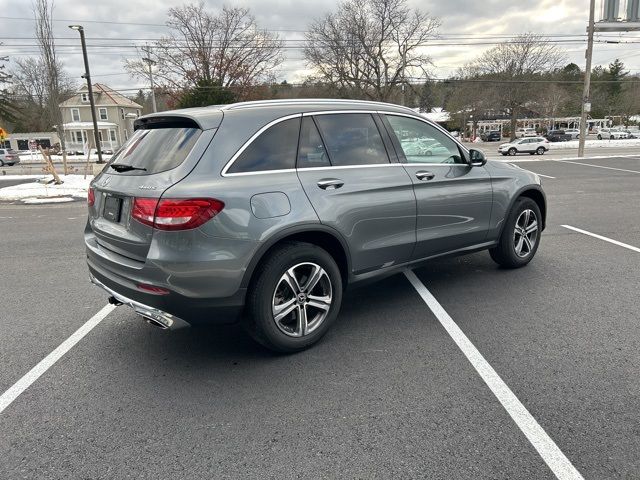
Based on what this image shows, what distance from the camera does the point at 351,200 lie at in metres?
3.58

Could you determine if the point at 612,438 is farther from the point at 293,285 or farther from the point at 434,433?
the point at 293,285

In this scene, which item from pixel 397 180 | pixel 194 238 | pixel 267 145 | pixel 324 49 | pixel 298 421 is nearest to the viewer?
pixel 298 421

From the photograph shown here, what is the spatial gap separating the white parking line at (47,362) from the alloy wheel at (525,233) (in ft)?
14.2

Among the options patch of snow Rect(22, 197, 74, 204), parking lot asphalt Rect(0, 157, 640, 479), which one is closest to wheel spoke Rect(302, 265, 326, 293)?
parking lot asphalt Rect(0, 157, 640, 479)

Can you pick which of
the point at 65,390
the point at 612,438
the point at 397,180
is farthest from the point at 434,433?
the point at 65,390

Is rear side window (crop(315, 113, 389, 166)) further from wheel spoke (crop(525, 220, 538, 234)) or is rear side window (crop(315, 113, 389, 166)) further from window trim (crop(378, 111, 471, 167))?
wheel spoke (crop(525, 220, 538, 234))

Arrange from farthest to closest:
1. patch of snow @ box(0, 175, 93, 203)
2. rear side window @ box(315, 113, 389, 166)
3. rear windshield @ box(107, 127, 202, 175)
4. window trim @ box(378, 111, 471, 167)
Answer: patch of snow @ box(0, 175, 93, 203)
window trim @ box(378, 111, 471, 167)
rear side window @ box(315, 113, 389, 166)
rear windshield @ box(107, 127, 202, 175)

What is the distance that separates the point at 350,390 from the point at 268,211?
1283mm

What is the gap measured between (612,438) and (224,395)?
7.26 ft

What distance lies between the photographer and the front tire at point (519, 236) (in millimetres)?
5004

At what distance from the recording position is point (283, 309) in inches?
131

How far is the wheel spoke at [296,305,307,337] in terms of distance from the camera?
11.3ft

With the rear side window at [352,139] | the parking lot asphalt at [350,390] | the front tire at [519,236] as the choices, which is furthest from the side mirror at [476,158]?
the parking lot asphalt at [350,390]

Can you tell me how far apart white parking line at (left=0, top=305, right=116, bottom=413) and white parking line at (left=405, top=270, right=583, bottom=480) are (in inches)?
119
